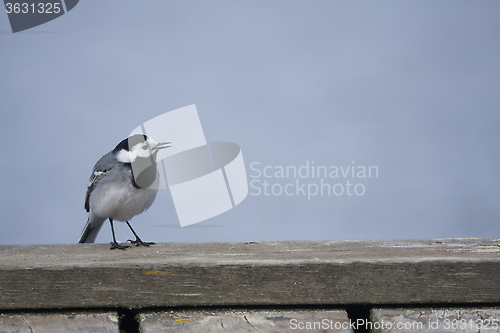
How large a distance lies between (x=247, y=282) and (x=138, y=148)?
49.3 inches

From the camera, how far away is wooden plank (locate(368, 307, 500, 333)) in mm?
931

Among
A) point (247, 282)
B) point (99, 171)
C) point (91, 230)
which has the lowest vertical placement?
point (91, 230)

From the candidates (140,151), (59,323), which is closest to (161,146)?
(140,151)

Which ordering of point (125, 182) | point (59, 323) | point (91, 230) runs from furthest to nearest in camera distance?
point (91, 230) → point (125, 182) → point (59, 323)

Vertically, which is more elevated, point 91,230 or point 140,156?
point 140,156

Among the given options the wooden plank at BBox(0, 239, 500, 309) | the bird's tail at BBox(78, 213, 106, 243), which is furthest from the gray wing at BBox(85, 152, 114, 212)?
the wooden plank at BBox(0, 239, 500, 309)

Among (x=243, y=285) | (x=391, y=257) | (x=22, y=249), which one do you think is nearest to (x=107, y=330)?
(x=243, y=285)

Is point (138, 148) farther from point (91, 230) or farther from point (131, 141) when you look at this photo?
point (91, 230)

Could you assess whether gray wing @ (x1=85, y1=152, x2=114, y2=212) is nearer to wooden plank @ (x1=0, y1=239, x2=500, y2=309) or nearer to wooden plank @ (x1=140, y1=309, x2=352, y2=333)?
wooden plank @ (x1=0, y1=239, x2=500, y2=309)

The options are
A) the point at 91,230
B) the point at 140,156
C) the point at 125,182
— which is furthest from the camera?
the point at 91,230

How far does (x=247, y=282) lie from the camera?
95 cm

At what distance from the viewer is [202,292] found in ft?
3.12

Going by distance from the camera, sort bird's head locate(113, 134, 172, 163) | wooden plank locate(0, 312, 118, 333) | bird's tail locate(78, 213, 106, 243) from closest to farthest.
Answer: wooden plank locate(0, 312, 118, 333) < bird's head locate(113, 134, 172, 163) < bird's tail locate(78, 213, 106, 243)

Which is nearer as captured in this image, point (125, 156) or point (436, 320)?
point (436, 320)
